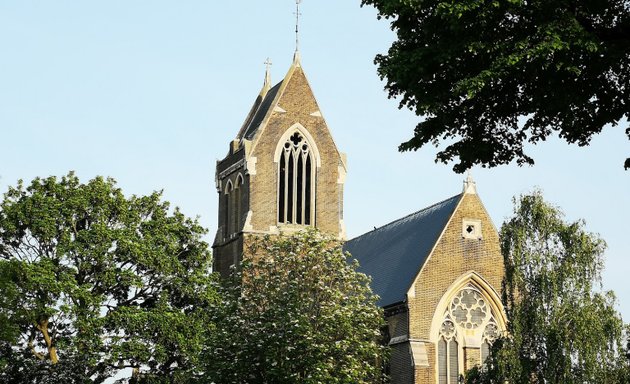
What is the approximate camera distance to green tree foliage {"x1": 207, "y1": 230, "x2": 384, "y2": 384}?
3338 cm

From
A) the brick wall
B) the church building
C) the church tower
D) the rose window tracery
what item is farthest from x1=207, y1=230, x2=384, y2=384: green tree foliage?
the church tower

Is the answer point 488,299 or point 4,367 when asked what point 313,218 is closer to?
point 488,299

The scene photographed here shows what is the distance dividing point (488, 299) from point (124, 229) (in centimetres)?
1513

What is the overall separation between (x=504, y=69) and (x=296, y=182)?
3579 cm

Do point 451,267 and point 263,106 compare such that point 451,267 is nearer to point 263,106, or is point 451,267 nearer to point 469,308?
point 469,308

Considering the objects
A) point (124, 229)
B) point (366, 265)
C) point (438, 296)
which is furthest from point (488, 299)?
point (124, 229)

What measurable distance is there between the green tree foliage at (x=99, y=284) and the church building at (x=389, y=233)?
23.2 feet

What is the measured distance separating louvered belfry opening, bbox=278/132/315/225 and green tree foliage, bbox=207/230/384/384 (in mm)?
14597

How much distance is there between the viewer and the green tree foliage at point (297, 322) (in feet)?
109

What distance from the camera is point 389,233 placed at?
1929 inches

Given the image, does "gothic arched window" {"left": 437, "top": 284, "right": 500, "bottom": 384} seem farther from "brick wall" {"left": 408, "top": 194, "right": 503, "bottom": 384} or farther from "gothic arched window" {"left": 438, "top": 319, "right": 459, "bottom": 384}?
"brick wall" {"left": 408, "top": 194, "right": 503, "bottom": 384}

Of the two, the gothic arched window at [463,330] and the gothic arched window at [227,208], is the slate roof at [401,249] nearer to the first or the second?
the gothic arched window at [463,330]

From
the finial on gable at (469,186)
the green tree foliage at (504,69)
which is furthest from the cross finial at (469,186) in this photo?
the green tree foliage at (504,69)

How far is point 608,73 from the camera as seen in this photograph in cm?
1794
